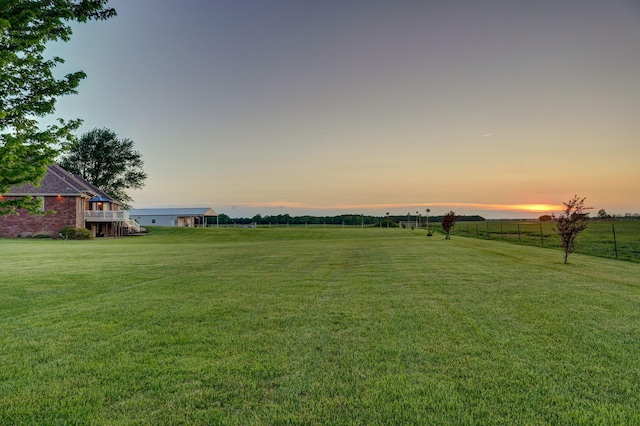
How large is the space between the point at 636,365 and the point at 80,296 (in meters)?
8.96

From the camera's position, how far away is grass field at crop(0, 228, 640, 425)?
2.61 metres

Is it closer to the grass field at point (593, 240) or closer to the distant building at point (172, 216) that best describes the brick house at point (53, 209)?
the distant building at point (172, 216)

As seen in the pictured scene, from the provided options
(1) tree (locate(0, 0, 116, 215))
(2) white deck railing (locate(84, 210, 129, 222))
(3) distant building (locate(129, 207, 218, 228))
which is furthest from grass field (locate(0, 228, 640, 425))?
(3) distant building (locate(129, 207, 218, 228))

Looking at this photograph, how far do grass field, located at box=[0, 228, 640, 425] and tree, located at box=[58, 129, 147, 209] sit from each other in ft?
173

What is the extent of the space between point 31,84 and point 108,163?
53.0 meters

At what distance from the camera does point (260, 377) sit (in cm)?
318

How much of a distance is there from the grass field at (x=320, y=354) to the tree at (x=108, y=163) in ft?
173

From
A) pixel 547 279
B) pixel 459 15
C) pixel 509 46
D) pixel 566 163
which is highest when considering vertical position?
pixel 459 15

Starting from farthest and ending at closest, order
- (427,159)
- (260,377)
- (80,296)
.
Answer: (427,159) → (80,296) → (260,377)

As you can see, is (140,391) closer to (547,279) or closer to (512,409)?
(512,409)

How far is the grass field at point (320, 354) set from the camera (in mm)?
2609

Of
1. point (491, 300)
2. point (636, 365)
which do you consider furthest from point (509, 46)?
point (636, 365)

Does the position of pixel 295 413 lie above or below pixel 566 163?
below

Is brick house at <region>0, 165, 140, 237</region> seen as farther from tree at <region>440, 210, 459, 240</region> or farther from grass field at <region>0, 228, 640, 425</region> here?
tree at <region>440, 210, 459, 240</region>
